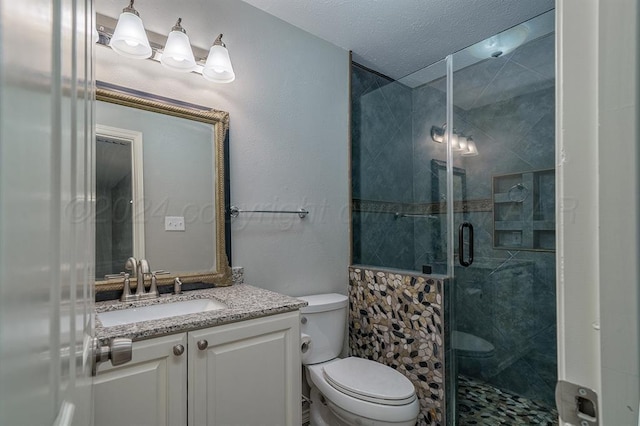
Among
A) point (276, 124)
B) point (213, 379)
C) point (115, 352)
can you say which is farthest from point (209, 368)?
point (276, 124)

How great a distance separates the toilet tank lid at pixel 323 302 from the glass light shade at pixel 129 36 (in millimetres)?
1496

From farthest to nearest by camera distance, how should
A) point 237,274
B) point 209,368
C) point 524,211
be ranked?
point 524,211 < point 237,274 < point 209,368

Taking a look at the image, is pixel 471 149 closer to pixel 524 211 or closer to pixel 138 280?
pixel 524 211

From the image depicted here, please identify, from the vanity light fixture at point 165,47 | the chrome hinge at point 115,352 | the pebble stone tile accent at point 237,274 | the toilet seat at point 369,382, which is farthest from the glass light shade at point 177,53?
the toilet seat at point 369,382

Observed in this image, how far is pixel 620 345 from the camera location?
317mm

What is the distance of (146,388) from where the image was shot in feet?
3.29

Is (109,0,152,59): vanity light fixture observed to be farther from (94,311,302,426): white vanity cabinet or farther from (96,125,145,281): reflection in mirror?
(94,311,302,426): white vanity cabinet

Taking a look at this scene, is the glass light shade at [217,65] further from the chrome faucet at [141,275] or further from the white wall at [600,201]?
the white wall at [600,201]

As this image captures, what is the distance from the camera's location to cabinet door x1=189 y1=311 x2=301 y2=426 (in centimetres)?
110

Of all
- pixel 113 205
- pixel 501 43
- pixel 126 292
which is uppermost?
pixel 501 43

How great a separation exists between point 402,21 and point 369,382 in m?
2.13

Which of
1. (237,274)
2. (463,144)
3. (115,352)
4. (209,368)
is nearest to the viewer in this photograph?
(115,352)

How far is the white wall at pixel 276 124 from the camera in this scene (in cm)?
161

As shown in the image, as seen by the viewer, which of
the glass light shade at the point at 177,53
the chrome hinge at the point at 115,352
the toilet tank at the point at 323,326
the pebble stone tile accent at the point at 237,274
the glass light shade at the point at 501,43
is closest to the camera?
the chrome hinge at the point at 115,352
